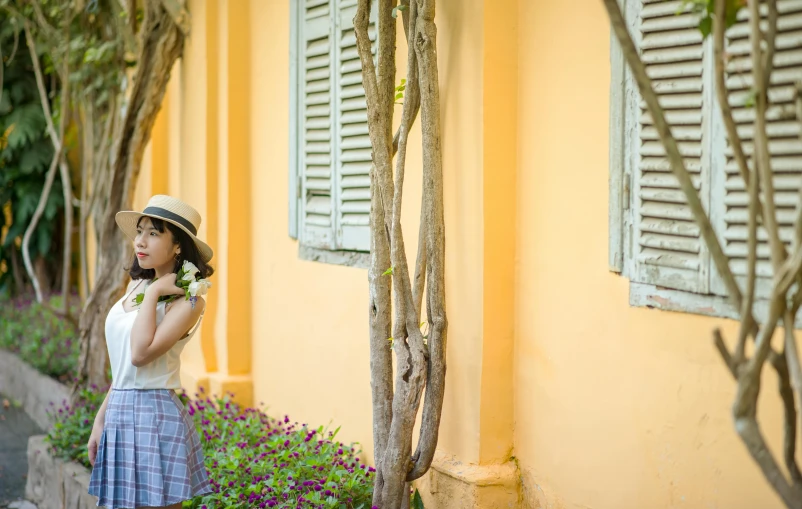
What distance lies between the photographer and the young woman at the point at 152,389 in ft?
11.2

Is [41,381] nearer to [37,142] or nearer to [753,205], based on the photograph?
[37,142]

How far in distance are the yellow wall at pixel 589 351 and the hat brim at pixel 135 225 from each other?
1236 millimetres

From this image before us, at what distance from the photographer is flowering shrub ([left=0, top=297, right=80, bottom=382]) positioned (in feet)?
25.7

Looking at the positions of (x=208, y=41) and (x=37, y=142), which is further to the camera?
(x=37, y=142)

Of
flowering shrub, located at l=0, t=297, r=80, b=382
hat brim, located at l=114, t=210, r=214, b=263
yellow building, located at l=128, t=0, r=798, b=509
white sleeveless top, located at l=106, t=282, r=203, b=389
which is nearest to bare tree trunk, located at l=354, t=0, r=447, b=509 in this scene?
yellow building, located at l=128, t=0, r=798, b=509

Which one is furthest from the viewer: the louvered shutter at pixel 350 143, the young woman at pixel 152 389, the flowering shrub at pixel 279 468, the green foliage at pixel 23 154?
the green foliage at pixel 23 154

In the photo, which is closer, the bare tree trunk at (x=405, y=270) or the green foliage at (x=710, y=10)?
the green foliage at (x=710, y=10)

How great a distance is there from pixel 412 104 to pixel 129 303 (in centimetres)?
134

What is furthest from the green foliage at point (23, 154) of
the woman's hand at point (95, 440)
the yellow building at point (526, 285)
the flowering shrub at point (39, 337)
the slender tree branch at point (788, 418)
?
the slender tree branch at point (788, 418)

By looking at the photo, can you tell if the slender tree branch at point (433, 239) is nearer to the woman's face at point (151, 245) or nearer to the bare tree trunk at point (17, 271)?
the woman's face at point (151, 245)

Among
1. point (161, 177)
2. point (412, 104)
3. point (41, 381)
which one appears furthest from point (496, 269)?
point (41, 381)

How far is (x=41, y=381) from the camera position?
7562mm

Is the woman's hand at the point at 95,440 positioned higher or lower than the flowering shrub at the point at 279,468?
higher

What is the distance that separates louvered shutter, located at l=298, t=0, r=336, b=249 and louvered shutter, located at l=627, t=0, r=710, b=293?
2090 millimetres
